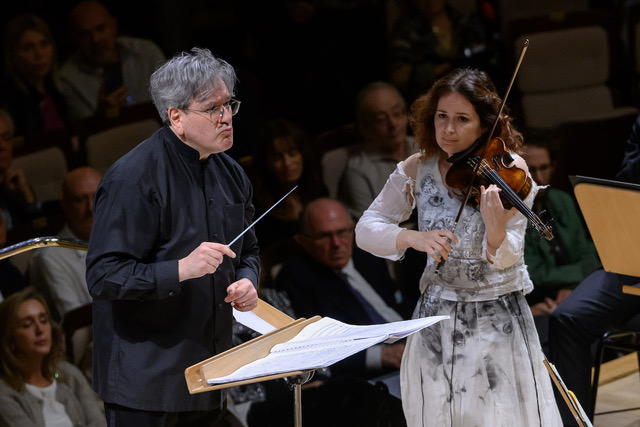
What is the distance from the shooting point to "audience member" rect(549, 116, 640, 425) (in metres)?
3.10

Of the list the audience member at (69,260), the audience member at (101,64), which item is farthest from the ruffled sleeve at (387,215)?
the audience member at (101,64)

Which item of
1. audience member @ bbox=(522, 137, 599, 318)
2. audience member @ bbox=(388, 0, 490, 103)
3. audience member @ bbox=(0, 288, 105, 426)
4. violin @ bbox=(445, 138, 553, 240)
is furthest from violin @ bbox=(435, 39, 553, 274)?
audience member @ bbox=(388, 0, 490, 103)

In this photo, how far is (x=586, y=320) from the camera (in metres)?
3.11

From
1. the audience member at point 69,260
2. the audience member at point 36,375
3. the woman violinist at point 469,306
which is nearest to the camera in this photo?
the woman violinist at point 469,306

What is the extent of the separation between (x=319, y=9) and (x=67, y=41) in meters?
1.21

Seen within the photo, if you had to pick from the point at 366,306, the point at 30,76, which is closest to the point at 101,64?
the point at 30,76

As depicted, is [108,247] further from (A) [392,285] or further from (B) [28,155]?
(A) [392,285]

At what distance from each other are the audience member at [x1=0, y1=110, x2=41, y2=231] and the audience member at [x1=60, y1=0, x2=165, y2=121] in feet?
1.14

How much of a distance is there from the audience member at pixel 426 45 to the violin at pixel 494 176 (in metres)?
2.19

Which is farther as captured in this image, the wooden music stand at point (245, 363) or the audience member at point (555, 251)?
the audience member at point (555, 251)

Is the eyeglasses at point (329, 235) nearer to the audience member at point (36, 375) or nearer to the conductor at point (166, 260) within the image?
the audience member at point (36, 375)

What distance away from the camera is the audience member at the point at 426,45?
443 centimetres

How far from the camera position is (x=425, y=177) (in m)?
2.35

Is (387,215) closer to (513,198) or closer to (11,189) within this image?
(513,198)
